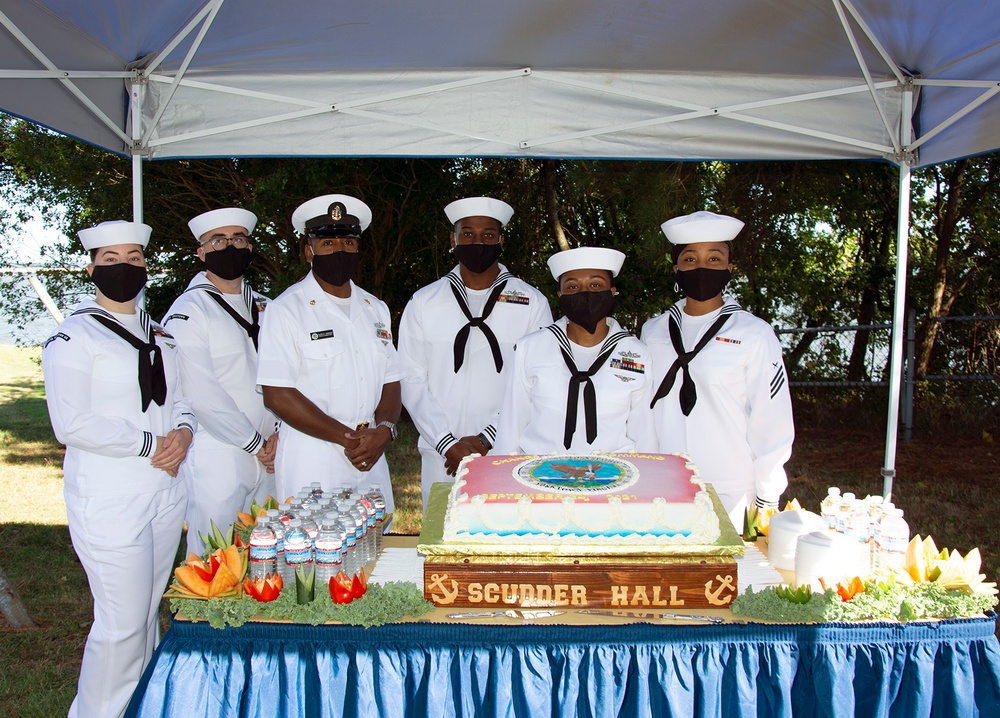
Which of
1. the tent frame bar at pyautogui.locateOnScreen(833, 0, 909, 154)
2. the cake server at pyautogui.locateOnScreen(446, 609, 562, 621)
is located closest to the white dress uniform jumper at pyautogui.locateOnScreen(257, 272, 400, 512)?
the cake server at pyautogui.locateOnScreen(446, 609, 562, 621)

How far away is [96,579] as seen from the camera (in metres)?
3.43

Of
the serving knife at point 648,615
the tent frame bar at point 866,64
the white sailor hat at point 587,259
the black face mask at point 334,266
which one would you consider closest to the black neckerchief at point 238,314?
the black face mask at point 334,266

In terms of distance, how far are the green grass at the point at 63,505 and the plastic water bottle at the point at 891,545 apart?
146 inches

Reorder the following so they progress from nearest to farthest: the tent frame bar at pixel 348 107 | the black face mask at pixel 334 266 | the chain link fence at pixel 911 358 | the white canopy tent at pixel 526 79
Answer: the black face mask at pixel 334 266
the white canopy tent at pixel 526 79
the tent frame bar at pixel 348 107
the chain link fence at pixel 911 358

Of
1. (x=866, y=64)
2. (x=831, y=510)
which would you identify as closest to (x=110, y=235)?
(x=831, y=510)

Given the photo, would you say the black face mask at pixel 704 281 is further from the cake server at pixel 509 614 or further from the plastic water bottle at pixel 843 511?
the cake server at pixel 509 614

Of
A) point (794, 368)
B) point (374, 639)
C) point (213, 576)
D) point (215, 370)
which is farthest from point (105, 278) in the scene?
point (794, 368)

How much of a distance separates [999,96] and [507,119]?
2.70 metres

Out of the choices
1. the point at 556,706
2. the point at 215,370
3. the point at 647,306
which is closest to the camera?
the point at 556,706

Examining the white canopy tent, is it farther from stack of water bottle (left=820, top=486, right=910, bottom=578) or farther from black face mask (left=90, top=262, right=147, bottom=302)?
stack of water bottle (left=820, top=486, right=910, bottom=578)

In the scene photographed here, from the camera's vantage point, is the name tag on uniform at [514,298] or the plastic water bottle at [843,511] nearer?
the plastic water bottle at [843,511]

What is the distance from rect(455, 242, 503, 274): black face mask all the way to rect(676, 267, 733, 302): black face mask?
41.1 inches

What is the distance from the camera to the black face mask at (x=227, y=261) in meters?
4.35

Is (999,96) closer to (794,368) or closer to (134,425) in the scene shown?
(134,425)
